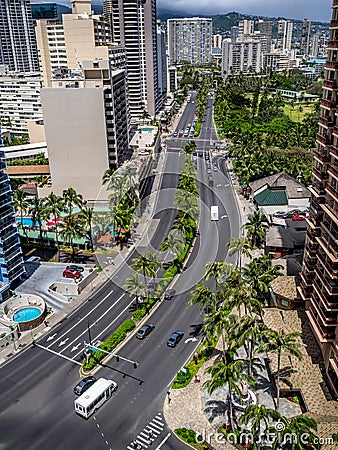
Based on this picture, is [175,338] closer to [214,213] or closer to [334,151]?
[334,151]

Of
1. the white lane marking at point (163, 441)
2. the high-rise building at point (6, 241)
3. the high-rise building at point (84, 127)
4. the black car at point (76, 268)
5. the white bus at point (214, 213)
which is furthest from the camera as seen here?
the white bus at point (214, 213)

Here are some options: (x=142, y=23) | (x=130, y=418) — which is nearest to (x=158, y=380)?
(x=130, y=418)

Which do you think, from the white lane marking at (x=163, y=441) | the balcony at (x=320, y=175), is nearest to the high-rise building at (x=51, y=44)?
the balcony at (x=320, y=175)

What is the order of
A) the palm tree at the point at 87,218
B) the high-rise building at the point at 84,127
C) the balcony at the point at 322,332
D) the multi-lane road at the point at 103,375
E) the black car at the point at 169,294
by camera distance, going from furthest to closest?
1. the high-rise building at the point at 84,127
2. the palm tree at the point at 87,218
3. the black car at the point at 169,294
4. the balcony at the point at 322,332
5. the multi-lane road at the point at 103,375

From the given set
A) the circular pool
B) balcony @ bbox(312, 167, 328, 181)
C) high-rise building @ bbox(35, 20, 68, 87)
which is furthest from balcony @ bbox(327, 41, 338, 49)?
high-rise building @ bbox(35, 20, 68, 87)

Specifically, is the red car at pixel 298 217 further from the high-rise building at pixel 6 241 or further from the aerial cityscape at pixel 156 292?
the high-rise building at pixel 6 241

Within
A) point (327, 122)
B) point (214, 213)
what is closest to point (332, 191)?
point (327, 122)
